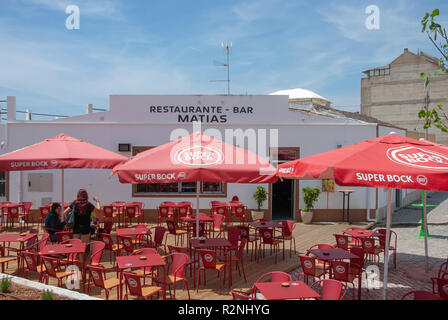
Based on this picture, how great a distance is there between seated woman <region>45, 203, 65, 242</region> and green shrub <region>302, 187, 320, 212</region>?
8.69 m

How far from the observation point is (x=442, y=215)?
16.3 m

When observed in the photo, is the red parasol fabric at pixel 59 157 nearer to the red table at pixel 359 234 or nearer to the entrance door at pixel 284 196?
the red table at pixel 359 234

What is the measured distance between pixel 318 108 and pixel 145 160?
16.7m

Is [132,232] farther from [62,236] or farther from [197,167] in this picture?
[197,167]

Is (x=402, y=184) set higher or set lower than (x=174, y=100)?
lower

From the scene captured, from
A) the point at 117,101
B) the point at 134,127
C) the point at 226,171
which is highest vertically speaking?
the point at 117,101

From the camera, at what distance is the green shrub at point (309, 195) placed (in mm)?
13867

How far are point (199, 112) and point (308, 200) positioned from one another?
213 inches

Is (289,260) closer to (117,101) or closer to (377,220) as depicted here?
(377,220)

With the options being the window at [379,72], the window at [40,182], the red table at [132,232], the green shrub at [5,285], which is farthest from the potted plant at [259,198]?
the window at [379,72]

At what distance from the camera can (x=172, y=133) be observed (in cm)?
1438

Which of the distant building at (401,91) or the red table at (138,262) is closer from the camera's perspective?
the red table at (138,262)

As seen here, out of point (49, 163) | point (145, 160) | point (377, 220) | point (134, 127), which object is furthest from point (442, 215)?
point (49, 163)

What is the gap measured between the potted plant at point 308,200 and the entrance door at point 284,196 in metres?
0.67
